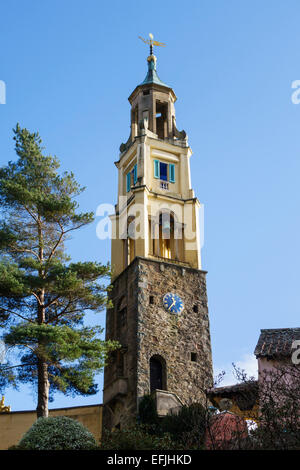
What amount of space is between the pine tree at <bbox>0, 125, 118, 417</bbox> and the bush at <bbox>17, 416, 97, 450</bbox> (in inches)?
97.7

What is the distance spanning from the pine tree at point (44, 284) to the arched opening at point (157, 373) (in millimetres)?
6832

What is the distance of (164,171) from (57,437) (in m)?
23.3

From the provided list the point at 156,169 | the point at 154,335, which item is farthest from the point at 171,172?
the point at 154,335

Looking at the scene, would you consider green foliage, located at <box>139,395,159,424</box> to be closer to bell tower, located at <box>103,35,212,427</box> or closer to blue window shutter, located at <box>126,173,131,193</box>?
bell tower, located at <box>103,35,212,427</box>

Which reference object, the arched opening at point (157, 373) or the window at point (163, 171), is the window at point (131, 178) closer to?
the window at point (163, 171)

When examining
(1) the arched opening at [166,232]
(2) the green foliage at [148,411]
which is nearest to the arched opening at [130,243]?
(1) the arched opening at [166,232]

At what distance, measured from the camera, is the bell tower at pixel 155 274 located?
3494 cm

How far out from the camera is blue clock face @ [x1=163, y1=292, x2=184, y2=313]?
123 feet

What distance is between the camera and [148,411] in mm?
32312

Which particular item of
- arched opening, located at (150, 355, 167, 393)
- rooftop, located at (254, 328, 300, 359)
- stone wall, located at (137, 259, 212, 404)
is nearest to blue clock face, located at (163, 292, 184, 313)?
stone wall, located at (137, 259, 212, 404)

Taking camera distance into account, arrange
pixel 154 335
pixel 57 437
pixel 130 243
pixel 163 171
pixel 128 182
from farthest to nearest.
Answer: pixel 128 182, pixel 163 171, pixel 130 243, pixel 154 335, pixel 57 437

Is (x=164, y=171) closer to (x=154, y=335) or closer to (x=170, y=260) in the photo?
(x=170, y=260)

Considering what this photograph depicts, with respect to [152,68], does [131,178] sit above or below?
below

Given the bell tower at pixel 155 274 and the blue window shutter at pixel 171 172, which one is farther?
the blue window shutter at pixel 171 172
